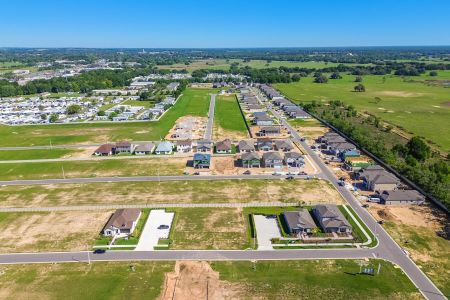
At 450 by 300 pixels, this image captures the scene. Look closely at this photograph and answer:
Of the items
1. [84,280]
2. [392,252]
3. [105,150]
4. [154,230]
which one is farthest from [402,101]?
[84,280]

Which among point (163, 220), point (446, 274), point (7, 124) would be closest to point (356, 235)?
point (446, 274)

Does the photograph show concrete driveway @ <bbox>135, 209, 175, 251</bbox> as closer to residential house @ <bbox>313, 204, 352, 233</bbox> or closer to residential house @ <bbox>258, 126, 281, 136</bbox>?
residential house @ <bbox>313, 204, 352, 233</bbox>

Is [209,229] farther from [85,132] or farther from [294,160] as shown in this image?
[85,132]

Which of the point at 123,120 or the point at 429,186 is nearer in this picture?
the point at 429,186

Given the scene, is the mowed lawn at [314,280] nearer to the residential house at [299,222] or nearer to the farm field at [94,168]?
the residential house at [299,222]

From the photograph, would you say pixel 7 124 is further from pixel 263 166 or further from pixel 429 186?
pixel 429 186

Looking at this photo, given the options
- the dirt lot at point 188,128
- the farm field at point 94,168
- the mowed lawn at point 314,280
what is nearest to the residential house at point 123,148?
the farm field at point 94,168
